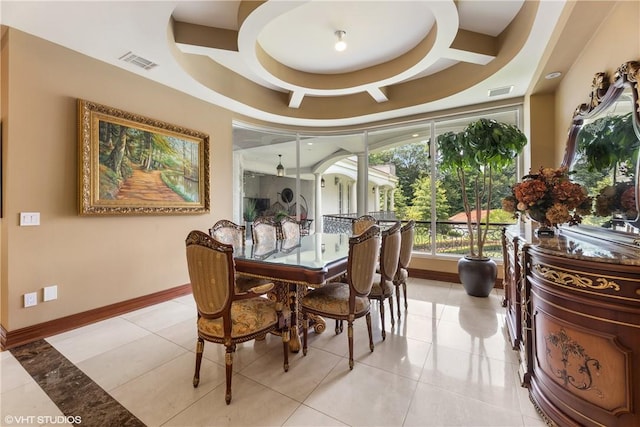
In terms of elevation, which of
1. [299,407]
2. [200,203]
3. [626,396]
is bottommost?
[299,407]

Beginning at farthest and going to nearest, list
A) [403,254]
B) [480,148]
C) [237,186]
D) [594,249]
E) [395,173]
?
[395,173] < [237,186] < [480,148] < [403,254] < [594,249]

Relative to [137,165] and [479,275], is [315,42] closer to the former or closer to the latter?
[137,165]

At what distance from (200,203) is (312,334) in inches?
100

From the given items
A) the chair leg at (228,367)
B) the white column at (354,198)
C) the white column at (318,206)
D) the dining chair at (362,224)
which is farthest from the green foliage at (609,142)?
the white column at (318,206)

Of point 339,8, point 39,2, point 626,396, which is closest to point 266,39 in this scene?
point 339,8

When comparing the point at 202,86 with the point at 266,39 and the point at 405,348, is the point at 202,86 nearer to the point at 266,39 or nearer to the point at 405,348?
the point at 266,39

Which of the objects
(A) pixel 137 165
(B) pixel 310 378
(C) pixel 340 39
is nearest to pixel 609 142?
(C) pixel 340 39

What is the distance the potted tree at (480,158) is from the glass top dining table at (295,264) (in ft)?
6.76

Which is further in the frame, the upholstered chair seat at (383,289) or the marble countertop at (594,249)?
the upholstered chair seat at (383,289)

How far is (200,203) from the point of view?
4016 millimetres

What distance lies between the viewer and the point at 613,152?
1.88 meters

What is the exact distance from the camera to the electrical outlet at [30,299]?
2510mm

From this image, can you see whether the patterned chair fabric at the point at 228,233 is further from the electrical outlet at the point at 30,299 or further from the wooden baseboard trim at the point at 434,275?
the wooden baseboard trim at the point at 434,275

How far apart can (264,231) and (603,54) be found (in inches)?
146
